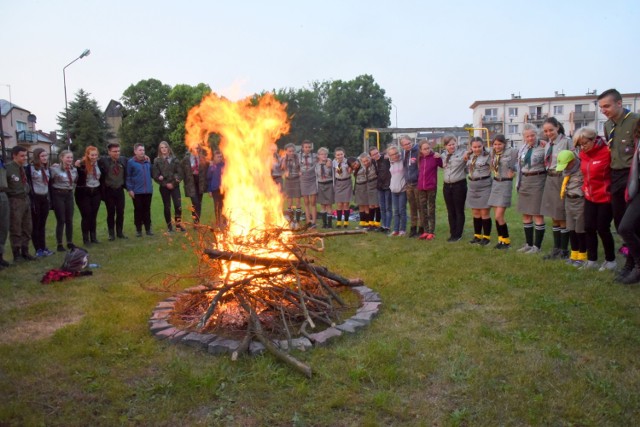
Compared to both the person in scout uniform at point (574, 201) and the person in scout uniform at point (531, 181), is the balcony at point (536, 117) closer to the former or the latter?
the person in scout uniform at point (531, 181)

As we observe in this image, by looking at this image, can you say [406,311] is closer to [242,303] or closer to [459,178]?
[242,303]

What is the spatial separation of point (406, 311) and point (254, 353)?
1.97 m

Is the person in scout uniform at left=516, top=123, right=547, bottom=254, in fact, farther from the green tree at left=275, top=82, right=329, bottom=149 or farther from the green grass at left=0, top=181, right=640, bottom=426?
the green tree at left=275, top=82, right=329, bottom=149

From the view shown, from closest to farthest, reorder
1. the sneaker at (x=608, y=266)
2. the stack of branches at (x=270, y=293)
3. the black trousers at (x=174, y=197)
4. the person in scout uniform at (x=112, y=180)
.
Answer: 1. the stack of branches at (x=270, y=293)
2. the sneaker at (x=608, y=266)
3. the person in scout uniform at (x=112, y=180)
4. the black trousers at (x=174, y=197)

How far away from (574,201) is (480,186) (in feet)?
6.37

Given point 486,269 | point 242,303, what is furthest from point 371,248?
point 242,303

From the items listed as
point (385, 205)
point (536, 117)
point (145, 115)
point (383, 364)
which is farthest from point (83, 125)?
point (536, 117)

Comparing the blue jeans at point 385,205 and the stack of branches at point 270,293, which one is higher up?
the blue jeans at point 385,205

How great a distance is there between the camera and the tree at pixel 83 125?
135 feet

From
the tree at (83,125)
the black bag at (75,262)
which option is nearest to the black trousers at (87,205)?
the black bag at (75,262)

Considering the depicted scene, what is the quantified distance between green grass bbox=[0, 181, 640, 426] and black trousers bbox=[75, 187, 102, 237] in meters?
3.76

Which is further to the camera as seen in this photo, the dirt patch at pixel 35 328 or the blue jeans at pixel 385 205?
the blue jeans at pixel 385 205

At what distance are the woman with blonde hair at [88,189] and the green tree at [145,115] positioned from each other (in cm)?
4170

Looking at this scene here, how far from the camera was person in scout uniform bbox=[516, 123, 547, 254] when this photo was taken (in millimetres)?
7680
